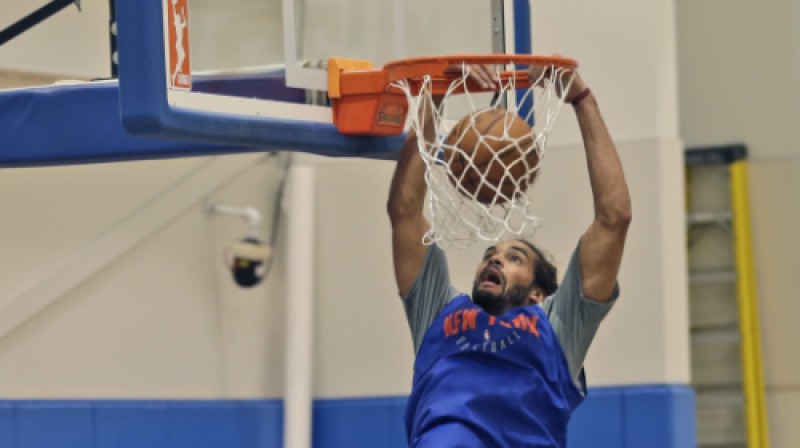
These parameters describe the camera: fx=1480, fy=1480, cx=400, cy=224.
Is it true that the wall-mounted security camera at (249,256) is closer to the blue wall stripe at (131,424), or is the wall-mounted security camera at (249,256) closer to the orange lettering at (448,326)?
the blue wall stripe at (131,424)

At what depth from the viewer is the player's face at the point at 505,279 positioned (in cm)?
378

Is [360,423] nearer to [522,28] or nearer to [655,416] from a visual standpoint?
[655,416]

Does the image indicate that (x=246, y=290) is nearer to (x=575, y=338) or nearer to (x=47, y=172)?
(x=47, y=172)

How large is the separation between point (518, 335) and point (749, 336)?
131 inches

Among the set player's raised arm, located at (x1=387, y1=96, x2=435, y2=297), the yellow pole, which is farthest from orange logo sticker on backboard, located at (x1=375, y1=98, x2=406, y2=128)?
the yellow pole

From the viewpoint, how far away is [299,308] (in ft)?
19.0

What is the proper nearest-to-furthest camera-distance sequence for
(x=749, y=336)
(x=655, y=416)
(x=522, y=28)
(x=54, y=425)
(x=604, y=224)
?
1. (x=604, y=224)
2. (x=522, y=28)
3. (x=655, y=416)
4. (x=54, y=425)
5. (x=749, y=336)

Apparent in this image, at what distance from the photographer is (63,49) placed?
592 centimetres

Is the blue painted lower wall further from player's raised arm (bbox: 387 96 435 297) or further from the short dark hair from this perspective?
player's raised arm (bbox: 387 96 435 297)

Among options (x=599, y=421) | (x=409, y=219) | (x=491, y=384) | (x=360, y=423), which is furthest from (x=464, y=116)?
(x=360, y=423)

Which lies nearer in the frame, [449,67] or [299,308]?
[449,67]

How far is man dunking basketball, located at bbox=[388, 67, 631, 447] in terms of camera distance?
362 centimetres

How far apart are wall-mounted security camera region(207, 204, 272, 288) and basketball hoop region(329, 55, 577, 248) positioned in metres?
1.65

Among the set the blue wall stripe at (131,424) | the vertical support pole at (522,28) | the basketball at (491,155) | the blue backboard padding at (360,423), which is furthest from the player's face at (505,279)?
the blue wall stripe at (131,424)
